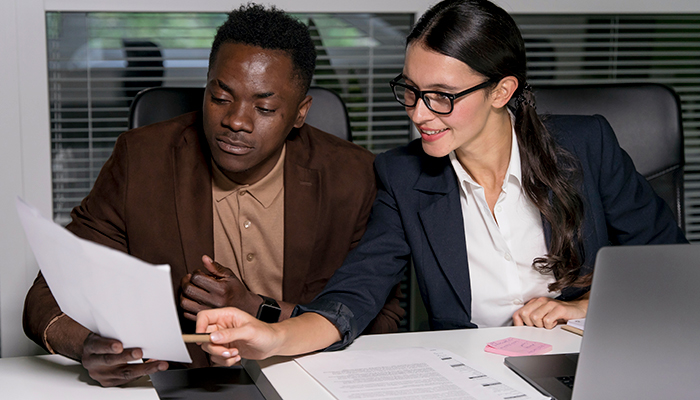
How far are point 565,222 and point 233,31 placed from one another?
86 centimetres

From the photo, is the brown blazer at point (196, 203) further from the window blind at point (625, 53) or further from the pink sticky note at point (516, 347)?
the window blind at point (625, 53)

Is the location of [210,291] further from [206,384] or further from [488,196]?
[488,196]

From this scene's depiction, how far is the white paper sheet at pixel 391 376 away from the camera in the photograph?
0.94 meters

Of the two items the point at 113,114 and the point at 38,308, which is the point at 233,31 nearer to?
the point at 38,308

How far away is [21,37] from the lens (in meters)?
2.01

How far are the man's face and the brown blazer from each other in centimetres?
14

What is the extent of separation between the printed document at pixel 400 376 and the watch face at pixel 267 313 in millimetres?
165

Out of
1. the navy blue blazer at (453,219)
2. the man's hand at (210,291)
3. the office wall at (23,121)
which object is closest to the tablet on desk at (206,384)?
the man's hand at (210,291)

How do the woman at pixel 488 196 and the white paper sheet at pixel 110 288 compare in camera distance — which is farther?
the woman at pixel 488 196

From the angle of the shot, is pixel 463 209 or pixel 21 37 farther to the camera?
pixel 21 37

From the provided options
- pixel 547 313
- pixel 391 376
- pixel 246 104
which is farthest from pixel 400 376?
pixel 246 104

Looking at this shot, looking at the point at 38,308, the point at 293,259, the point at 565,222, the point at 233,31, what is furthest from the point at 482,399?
the point at 233,31

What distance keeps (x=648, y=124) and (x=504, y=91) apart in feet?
1.62

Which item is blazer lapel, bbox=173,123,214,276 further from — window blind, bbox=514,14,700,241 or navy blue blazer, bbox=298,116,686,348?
window blind, bbox=514,14,700,241
